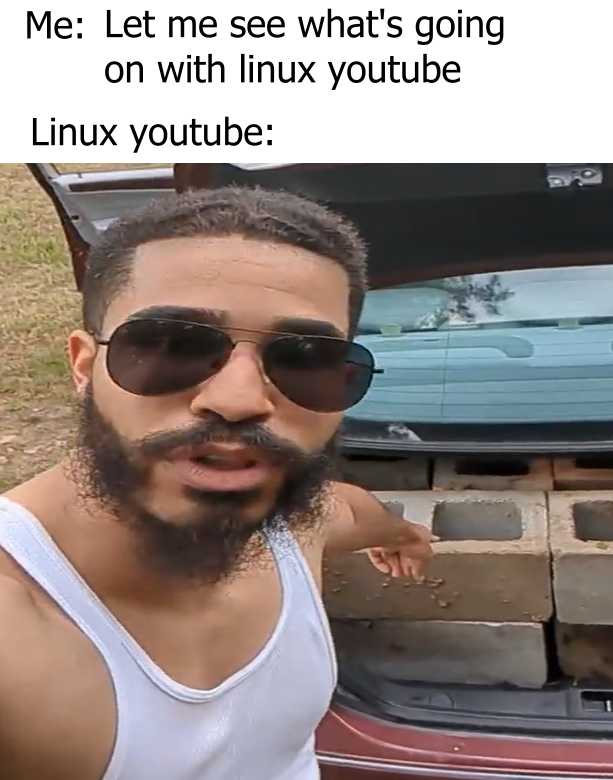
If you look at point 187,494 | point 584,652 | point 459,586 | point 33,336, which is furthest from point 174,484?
point 33,336

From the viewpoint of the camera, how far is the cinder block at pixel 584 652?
1707 millimetres

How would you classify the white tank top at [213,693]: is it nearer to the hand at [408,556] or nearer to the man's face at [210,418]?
the man's face at [210,418]

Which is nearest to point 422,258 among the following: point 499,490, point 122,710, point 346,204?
point 346,204

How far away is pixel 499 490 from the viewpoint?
6.21ft

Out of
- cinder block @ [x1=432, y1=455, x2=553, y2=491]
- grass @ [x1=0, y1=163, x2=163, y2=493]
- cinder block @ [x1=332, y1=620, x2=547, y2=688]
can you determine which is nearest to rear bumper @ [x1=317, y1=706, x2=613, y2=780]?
cinder block @ [x1=332, y1=620, x2=547, y2=688]

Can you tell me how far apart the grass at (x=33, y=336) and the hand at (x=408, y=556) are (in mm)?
972

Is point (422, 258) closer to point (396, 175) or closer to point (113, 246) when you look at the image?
point (396, 175)

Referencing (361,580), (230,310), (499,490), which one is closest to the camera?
(230,310)

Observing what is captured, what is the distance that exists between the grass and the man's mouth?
145 cm

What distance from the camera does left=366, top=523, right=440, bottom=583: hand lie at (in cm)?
154

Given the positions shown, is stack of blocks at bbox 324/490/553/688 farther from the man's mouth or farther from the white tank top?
the man's mouth

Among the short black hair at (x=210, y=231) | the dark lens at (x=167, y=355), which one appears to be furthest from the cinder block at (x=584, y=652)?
the dark lens at (x=167, y=355)

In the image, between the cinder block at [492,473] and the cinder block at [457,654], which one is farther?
the cinder block at [492,473]
